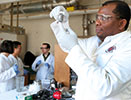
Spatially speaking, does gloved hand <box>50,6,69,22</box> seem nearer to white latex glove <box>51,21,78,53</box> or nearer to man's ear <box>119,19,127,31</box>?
white latex glove <box>51,21,78,53</box>

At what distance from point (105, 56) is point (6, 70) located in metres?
1.83

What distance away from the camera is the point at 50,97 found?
144cm

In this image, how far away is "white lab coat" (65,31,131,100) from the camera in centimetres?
62

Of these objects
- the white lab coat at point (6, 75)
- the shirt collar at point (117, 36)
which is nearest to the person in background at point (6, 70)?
the white lab coat at point (6, 75)

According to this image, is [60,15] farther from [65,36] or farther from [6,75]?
[6,75]

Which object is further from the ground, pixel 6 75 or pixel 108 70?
pixel 108 70

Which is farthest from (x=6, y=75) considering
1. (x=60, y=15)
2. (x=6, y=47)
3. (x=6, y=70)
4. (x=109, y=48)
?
(x=109, y=48)

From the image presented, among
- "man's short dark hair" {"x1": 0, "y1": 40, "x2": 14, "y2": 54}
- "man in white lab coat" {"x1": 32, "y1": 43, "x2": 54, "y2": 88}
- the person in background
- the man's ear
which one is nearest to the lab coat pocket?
the man's ear

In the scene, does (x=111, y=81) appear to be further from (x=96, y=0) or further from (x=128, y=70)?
(x=96, y=0)

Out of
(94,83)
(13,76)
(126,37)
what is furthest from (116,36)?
(13,76)

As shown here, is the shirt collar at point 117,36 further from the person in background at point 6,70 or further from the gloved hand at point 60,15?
the person in background at point 6,70

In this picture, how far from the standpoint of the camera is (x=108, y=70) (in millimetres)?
653

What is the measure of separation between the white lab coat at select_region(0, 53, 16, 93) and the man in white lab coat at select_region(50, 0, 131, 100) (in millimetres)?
1544

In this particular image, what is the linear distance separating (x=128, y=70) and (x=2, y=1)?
106 inches
